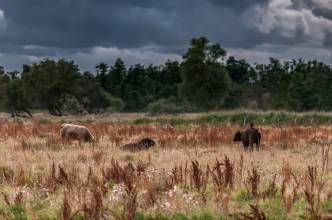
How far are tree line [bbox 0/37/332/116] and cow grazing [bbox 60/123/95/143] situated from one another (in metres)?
44.6

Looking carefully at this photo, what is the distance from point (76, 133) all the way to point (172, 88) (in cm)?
8163

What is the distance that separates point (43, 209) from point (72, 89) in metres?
75.3

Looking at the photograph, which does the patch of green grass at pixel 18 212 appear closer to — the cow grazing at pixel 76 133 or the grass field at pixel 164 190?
the grass field at pixel 164 190

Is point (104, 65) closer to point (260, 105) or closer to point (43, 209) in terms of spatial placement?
point (260, 105)

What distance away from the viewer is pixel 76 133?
21.5 m

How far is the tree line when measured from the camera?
69.9 m

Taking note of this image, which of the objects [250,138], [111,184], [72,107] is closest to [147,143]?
[250,138]

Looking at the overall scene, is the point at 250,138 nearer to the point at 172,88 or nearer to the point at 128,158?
the point at 128,158

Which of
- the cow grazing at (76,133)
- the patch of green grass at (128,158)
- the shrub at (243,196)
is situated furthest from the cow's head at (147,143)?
the shrub at (243,196)

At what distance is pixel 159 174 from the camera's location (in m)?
9.95

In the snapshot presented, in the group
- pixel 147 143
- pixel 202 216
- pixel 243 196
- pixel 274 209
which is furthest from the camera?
pixel 147 143

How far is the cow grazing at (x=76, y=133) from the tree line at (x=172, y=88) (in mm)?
44587

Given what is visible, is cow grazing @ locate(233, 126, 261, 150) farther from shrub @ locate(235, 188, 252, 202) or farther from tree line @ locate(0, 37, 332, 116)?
tree line @ locate(0, 37, 332, 116)

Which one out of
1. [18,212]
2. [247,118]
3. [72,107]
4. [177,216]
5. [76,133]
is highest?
[177,216]
